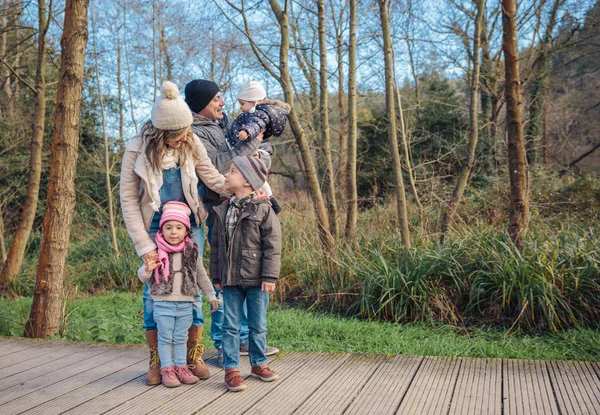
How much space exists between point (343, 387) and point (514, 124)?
3786 millimetres

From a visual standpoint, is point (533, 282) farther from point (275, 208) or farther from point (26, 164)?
point (26, 164)

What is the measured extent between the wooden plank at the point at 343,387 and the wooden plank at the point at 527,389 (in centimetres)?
76

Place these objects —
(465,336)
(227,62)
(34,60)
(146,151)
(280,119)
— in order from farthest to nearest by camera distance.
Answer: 1. (34,60)
2. (227,62)
3. (465,336)
4. (280,119)
5. (146,151)

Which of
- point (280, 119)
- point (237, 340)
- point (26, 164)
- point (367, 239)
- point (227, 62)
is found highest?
point (227, 62)

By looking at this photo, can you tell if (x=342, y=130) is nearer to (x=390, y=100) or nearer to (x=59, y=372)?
A: (x=390, y=100)

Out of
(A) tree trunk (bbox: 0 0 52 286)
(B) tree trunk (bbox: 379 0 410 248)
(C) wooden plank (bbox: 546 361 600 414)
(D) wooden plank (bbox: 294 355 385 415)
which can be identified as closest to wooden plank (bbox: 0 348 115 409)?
(D) wooden plank (bbox: 294 355 385 415)

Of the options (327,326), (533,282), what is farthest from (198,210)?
(533,282)

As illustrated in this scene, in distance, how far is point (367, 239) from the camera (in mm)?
7484

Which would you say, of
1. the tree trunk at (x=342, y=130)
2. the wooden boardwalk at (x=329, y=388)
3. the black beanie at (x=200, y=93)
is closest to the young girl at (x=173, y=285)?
the wooden boardwalk at (x=329, y=388)

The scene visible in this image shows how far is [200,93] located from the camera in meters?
3.61

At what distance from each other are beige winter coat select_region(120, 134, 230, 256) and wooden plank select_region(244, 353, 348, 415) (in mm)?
1049

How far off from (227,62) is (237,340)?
10.3 meters

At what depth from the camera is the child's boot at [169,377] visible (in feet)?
10.4

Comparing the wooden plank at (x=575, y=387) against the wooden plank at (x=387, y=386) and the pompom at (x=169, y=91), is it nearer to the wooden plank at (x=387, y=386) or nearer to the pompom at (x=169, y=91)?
the wooden plank at (x=387, y=386)
